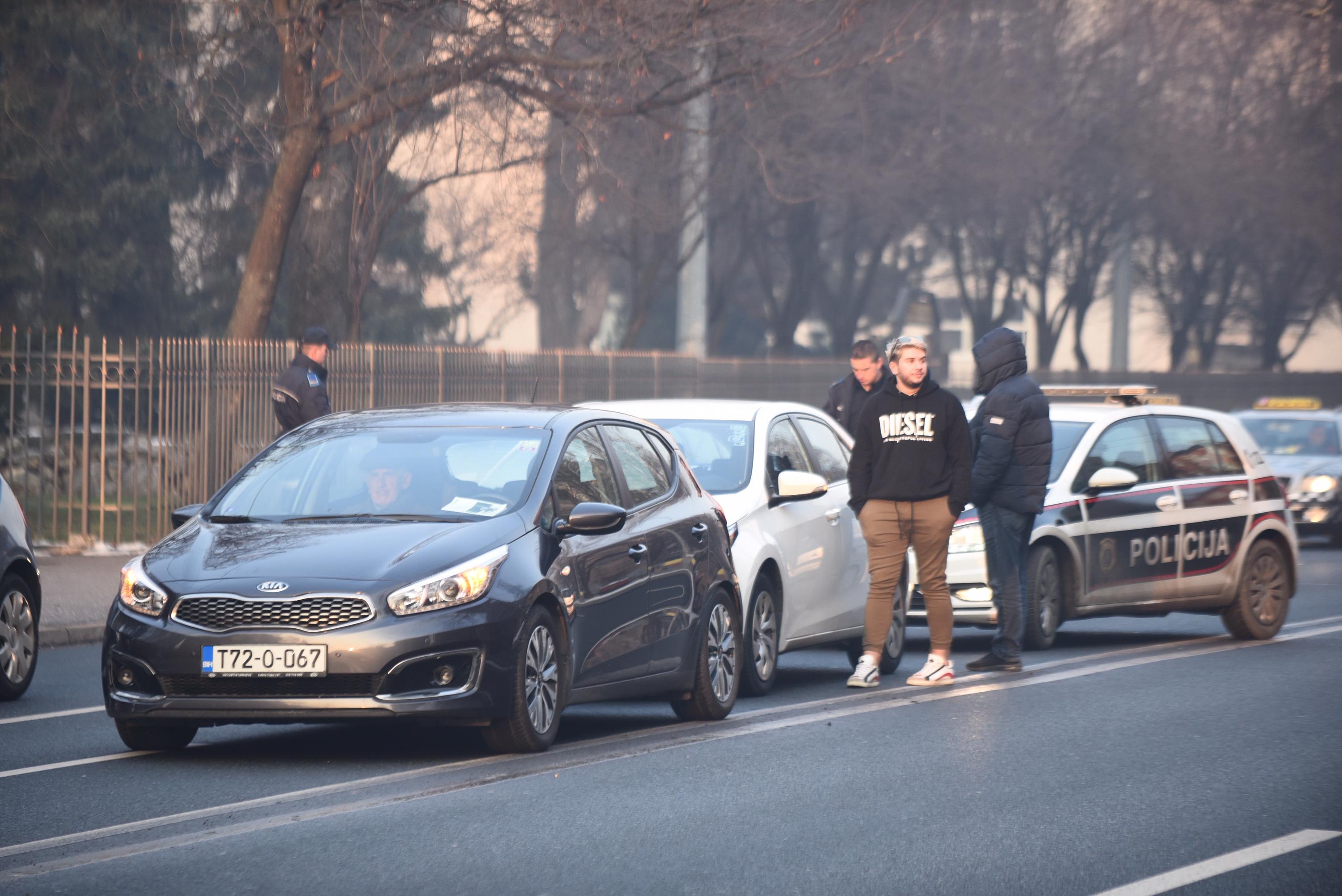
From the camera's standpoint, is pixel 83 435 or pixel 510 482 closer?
pixel 510 482

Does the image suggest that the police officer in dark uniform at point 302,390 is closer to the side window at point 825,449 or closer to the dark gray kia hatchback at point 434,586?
the side window at point 825,449

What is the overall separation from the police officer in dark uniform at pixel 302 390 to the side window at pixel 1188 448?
246 inches

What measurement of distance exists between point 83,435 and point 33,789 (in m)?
11.7

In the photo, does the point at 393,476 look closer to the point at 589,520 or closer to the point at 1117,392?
the point at 589,520

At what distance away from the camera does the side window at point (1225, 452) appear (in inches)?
542

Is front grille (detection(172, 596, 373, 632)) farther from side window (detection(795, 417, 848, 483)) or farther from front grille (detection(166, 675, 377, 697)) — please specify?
side window (detection(795, 417, 848, 483))

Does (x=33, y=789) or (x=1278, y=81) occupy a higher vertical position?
(x=1278, y=81)

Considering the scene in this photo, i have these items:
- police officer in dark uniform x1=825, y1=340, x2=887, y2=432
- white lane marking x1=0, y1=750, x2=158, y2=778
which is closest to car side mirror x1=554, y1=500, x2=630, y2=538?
white lane marking x1=0, y1=750, x2=158, y2=778

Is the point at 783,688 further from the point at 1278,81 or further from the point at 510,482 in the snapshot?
the point at 1278,81

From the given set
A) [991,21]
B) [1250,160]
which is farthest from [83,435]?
[1250,160]

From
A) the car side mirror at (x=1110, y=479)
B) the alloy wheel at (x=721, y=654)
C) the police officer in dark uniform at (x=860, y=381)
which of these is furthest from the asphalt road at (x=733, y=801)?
the police officer in dark uniform at (x=860, y=381)

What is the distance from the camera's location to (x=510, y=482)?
8.36 m

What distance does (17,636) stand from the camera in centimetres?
988

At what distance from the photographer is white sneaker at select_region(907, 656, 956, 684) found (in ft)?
35.1
